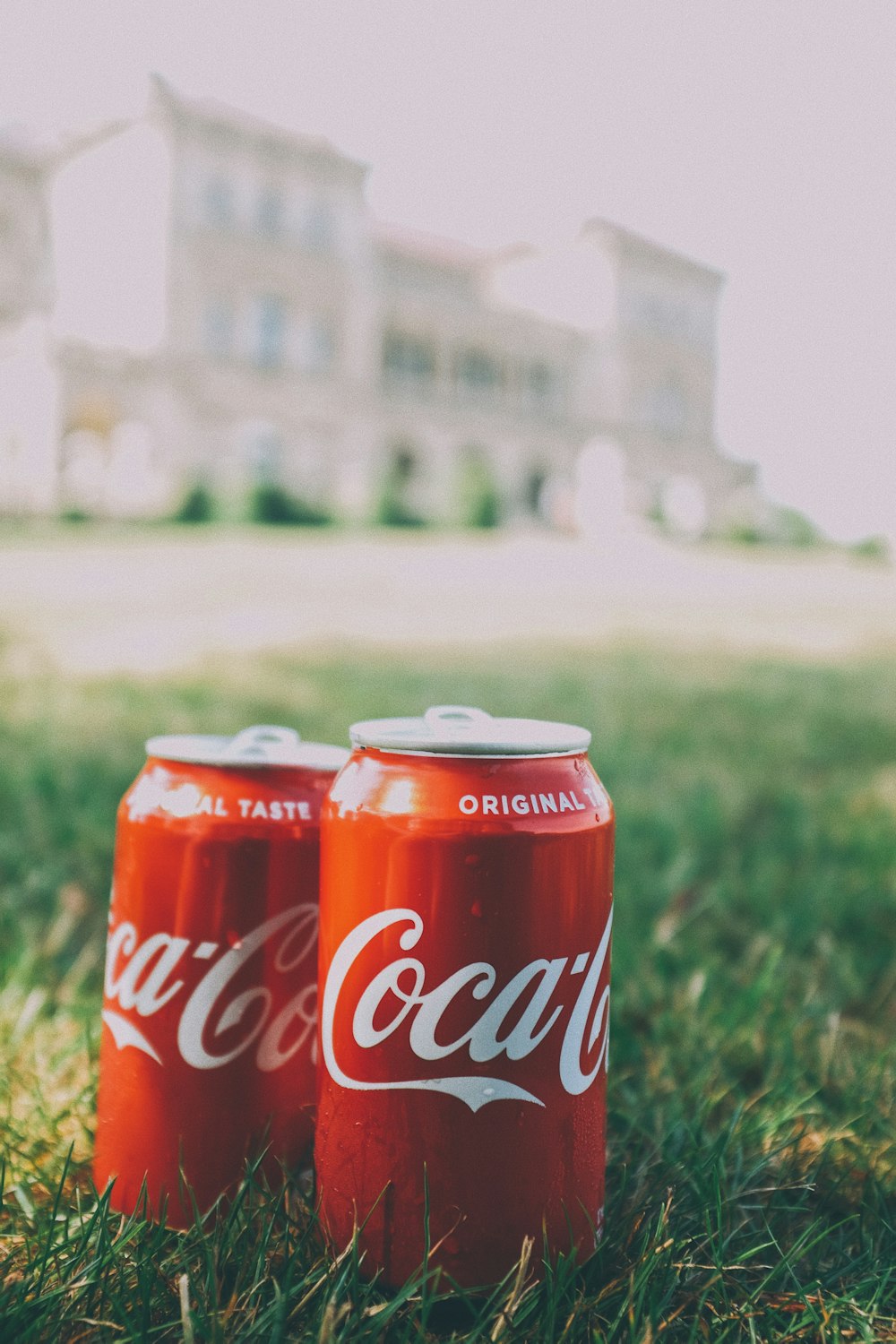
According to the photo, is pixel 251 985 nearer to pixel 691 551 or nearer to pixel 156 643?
pixel 156 643

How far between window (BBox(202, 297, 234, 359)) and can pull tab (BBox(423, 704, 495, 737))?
26408mm

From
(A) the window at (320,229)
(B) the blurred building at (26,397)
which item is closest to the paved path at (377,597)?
(B) the blurred building at (26,397)

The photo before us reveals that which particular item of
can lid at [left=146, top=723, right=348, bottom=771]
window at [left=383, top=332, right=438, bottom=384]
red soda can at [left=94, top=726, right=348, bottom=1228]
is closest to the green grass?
red soda can at [left=94, top=726, right=348, bottom=1228]

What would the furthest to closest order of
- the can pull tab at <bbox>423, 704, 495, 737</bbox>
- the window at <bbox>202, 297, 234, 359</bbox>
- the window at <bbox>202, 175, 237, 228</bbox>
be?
the window at <bbox>202, 297, 234, 359</bbox>, the window at <bbox>202, 175, 237, 228</bbox>, the can pull tab at <bbox>423, 704, 495, 737</bbox>

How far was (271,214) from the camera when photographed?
2725 centimetres

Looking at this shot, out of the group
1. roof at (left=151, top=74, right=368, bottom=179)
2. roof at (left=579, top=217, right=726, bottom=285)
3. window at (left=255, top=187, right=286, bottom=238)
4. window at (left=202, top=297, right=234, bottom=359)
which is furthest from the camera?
roof at (left=579, top=217, right=726, bottom=285)

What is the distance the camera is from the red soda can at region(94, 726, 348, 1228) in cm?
115

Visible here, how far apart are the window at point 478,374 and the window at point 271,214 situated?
22.9 feet

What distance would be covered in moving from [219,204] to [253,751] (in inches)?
1102

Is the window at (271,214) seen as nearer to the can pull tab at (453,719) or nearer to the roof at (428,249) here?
the roof at (428,249)

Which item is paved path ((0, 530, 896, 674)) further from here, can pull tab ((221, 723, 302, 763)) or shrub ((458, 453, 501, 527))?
can pull tab ((221, 723, 302, 763))

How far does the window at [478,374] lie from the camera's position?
32.6m

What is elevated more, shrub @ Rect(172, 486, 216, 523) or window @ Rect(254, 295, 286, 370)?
window @ Rect(254, 295, 286, 370)

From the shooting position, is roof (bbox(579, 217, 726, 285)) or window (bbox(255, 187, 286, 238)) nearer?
window (bbox(255, 187, 286, 238))
